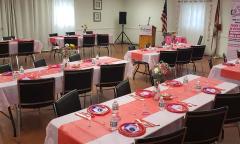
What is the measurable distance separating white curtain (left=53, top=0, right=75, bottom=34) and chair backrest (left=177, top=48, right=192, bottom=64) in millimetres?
6185

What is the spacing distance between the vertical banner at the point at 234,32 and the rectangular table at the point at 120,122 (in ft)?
22.2

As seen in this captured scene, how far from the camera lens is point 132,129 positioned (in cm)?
230

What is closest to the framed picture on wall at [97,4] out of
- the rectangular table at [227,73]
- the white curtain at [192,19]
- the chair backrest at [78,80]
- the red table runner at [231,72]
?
the white curtain at [192,19]

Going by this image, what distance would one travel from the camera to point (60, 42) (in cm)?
832

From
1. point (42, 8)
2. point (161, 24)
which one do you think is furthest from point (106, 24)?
point (42, 8)

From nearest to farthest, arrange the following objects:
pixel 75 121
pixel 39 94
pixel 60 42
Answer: pixel 75 121 < pixel 39 94 < pixel 60 42

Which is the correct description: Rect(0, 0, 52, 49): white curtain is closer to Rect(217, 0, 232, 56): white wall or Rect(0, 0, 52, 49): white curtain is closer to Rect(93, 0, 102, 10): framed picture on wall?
Rect(93, 0, 102, 10): framed picture on wall

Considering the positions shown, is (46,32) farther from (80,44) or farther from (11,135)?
(11,135)

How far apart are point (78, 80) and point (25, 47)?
3914 millimetres

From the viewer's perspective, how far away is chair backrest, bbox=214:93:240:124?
2.94 metres

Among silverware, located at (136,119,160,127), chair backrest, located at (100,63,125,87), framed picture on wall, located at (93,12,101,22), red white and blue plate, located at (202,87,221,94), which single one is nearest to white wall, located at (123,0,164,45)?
framed picture on wall, located at (93,12,101,22)

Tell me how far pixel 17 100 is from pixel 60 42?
4941 mm

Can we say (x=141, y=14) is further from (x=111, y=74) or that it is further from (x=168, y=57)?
(x=111, y=74)

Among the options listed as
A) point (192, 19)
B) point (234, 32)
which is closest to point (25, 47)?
point (192, 19)
